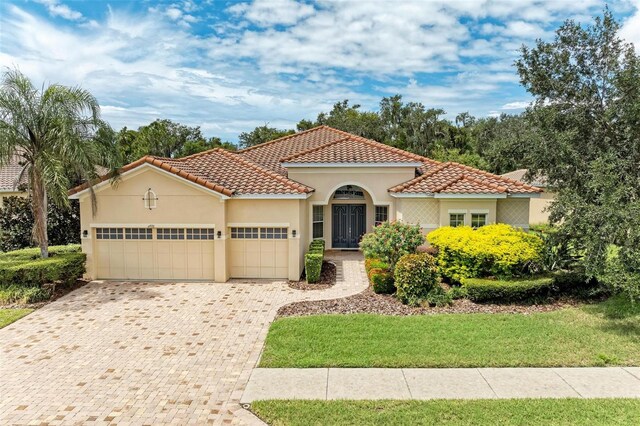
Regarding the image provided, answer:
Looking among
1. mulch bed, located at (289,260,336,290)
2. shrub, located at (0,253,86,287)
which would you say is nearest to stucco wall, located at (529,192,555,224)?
mulch bed, located at (289,260,336,290)

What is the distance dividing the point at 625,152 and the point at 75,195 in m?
19.2

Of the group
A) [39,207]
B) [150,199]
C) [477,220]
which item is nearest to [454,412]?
[477,220]

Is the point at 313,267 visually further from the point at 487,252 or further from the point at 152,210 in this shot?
the point at 152,210

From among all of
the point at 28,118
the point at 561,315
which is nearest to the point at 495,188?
the point at 561,315

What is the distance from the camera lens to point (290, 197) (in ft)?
55.5

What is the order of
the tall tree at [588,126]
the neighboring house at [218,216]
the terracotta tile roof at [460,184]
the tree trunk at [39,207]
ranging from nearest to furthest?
the tall tree at [588,126], the tree trunk at [39,207], the neighboring house at [218,216], the terracotta tile roof at [460,184]

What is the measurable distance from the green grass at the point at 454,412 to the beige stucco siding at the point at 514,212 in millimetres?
11690

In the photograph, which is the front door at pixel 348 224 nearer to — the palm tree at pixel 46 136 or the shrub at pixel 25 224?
the palm tree at pixel 46 136

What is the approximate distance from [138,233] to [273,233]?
5.35 m

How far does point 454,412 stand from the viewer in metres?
7.32

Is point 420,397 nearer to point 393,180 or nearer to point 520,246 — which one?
point 520,246

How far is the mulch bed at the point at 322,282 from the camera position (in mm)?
16203

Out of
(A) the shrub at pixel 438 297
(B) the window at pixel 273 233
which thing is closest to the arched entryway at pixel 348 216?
(B) the window at pixel 273 233

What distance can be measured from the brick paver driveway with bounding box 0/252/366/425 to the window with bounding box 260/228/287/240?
7.40 feet
